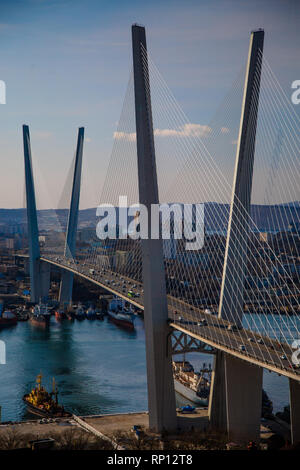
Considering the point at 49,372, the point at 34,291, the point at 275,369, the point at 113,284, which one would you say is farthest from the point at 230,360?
the point at 34,291

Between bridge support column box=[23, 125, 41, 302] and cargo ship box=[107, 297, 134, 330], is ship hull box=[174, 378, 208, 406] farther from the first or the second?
bridge support column box=[23, 125, 41, 302]

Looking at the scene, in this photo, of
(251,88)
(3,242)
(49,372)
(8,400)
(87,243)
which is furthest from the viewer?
(3,242)

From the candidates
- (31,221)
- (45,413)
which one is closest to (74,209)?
(31,221)

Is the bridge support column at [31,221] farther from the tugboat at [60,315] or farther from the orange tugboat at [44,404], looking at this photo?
the orange tugboat at [44,404]

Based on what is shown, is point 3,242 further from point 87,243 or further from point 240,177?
point 240,177

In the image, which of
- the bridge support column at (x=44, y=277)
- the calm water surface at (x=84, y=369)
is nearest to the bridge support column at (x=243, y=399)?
the calm water surface at (x=84, y=369)

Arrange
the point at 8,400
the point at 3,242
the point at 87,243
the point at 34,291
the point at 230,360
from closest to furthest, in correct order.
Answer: the point at 230,360, the point at 8,400, the point at 34,291, the point at 87,243, the point at 3,242

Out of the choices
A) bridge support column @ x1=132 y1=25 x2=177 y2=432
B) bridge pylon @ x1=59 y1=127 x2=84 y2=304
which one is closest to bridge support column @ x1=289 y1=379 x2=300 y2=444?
bridge support column @ x1=132 y1=25 x2=177 y2=432

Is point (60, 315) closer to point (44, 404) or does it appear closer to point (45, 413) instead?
point (44, 404)
